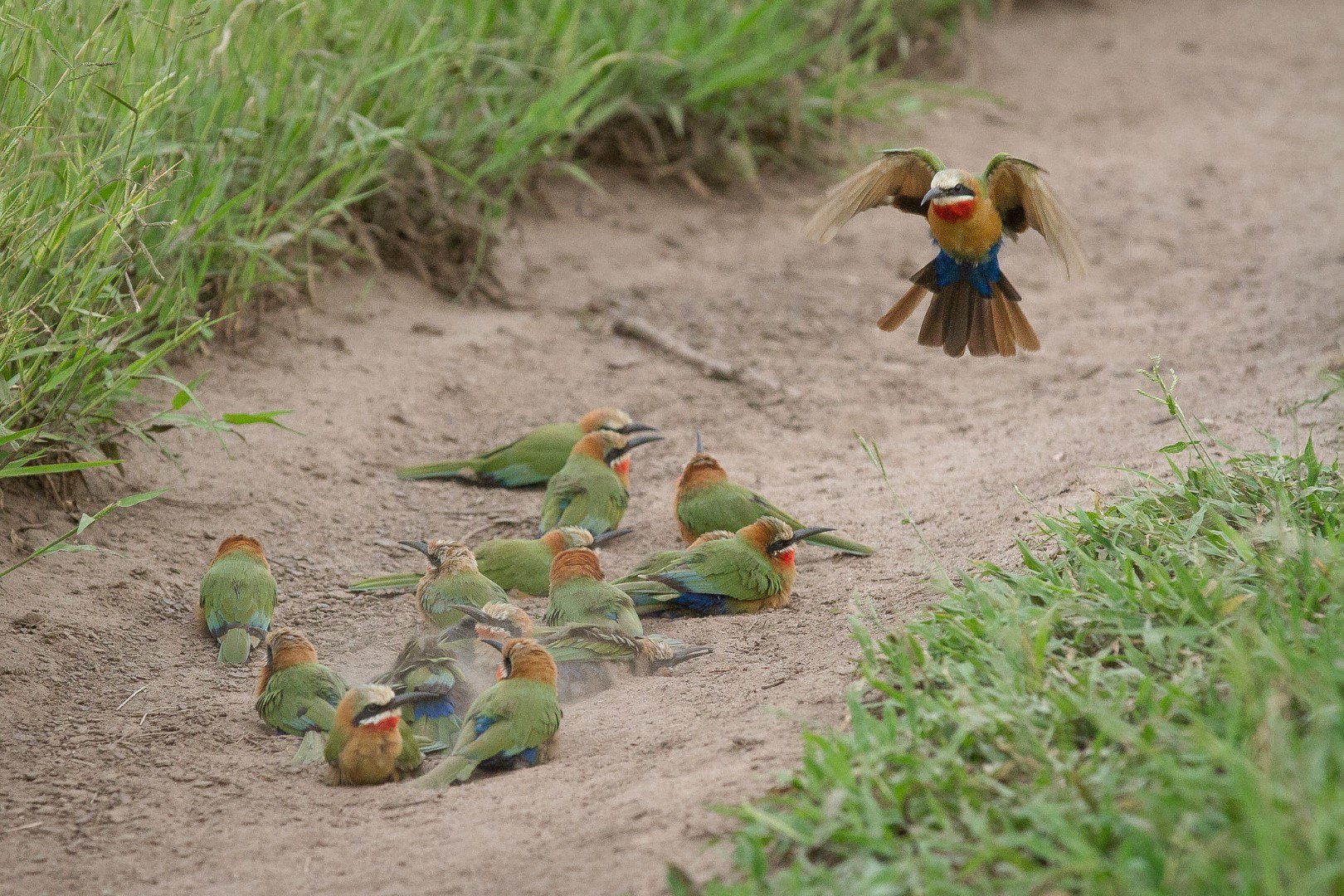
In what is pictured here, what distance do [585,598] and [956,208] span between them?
4.47 ft

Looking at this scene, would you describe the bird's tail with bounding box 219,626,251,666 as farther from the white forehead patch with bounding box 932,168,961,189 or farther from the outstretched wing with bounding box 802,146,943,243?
the white forehead patch with bounding box 932,168,961,189

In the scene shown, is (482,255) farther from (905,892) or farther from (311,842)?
(905,892)

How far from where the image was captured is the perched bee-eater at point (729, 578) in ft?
11.4

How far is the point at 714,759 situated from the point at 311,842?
77cm

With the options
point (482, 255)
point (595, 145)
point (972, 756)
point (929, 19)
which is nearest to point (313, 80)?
point (482, 255)

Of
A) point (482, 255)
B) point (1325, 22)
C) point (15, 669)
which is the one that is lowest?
point (15, 669)

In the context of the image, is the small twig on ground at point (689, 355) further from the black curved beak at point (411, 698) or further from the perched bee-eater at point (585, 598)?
the black curved beak at point (411, 698)

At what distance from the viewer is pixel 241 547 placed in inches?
138

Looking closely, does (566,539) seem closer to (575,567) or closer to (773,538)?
(575,567)

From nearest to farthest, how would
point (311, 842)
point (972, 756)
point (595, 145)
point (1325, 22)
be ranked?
point (972, 756)
point (311, 842)
point (595, 145)
point (1325, 22)

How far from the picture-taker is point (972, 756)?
2271 millimetres

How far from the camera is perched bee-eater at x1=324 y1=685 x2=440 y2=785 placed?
2.71 m

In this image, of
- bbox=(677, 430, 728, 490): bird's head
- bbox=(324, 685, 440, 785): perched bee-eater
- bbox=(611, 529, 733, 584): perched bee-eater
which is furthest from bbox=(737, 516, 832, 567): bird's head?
bbox=(324, 685, 440, 785): perched bee-eater

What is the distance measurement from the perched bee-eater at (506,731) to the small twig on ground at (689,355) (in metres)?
2.50
